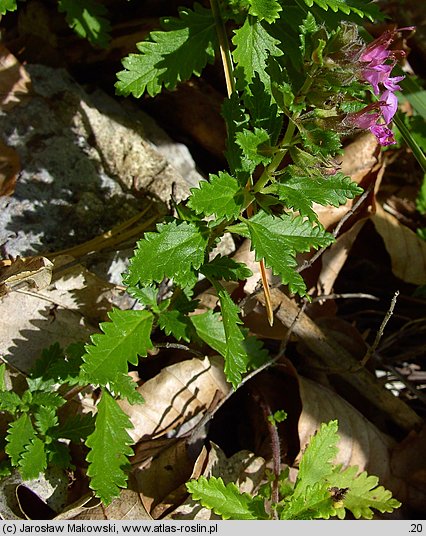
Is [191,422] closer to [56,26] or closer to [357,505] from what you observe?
[357,505]

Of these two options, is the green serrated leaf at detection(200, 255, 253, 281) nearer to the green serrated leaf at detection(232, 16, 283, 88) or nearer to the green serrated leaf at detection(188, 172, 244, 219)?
the green serrated leaf at detection(188, 172, 244, 219)

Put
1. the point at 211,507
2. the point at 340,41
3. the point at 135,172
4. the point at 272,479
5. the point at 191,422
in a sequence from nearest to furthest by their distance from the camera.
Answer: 1. the point at 340,41
2. the point at 211,507
3. the point at 272,479
4. the point at 191,422
5. the point at 135,172

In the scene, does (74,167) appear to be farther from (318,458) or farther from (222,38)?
(318,458)

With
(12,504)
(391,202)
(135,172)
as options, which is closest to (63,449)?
(12,504)

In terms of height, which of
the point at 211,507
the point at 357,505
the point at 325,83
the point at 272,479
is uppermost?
the point at 325,83

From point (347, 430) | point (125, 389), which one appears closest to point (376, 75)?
point (125, 389)

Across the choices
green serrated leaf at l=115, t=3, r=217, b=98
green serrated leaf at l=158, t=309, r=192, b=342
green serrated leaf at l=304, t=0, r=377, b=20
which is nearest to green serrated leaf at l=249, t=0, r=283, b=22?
green serrated leaf at l=304, t=0, r=377, b=20
